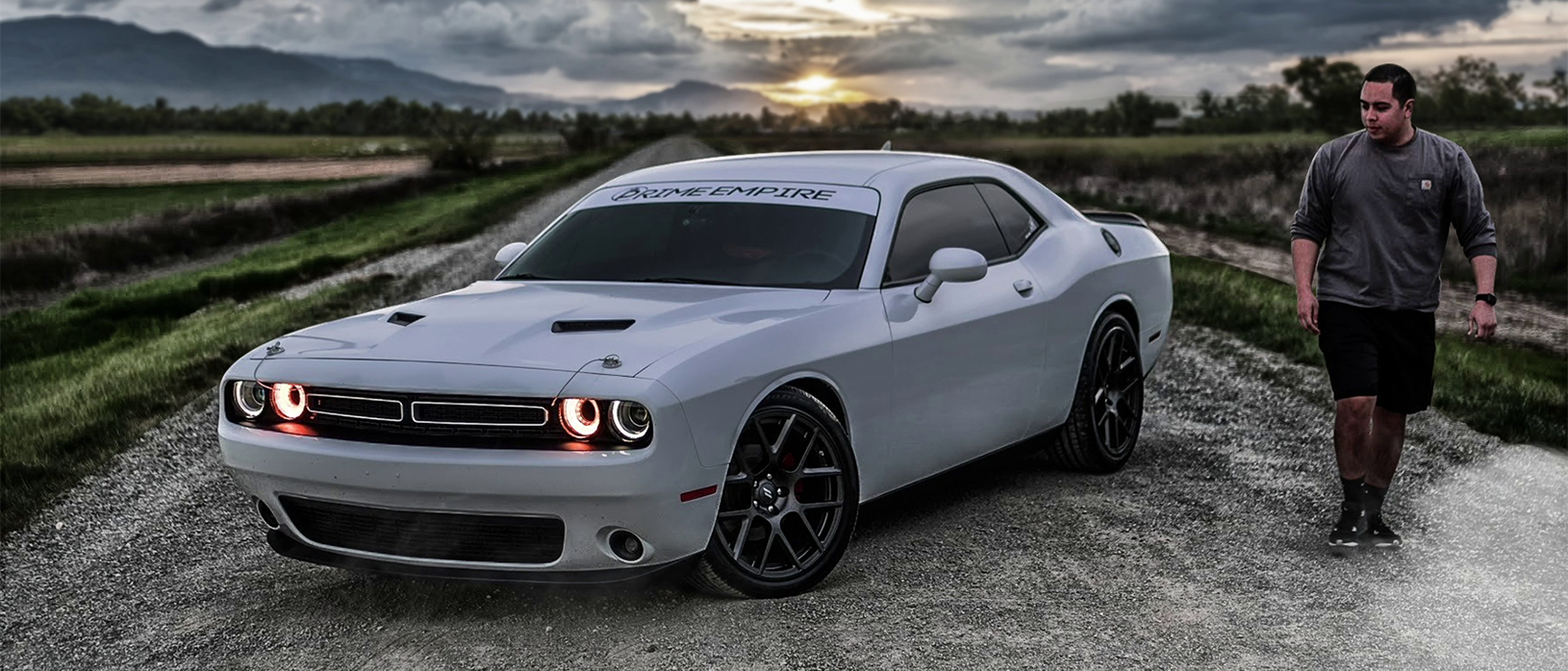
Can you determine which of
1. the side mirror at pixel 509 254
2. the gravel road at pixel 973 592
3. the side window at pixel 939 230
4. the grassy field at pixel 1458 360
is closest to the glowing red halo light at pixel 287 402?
the gravel road at pixel 973 592

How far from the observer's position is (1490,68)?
217 ft

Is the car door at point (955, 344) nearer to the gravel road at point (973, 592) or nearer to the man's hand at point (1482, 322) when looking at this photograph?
the gravel road at point (973, 592)

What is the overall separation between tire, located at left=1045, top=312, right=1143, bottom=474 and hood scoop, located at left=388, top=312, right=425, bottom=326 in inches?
115

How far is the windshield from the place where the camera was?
558 cm

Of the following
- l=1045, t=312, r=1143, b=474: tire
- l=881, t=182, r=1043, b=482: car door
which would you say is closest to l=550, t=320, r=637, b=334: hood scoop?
l=881, t=182, r=1043, b=482: car door

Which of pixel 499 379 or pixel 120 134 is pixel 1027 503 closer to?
pixel 499 379

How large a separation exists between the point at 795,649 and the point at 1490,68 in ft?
230

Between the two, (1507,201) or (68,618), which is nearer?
(68,618)

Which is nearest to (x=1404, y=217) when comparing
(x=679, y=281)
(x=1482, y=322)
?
(x=1482, y=322)

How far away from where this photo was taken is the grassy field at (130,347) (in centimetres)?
793

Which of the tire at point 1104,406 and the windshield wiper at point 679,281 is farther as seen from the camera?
the tire at point 1104,406

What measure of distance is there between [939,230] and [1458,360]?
A: 6074 millimetres

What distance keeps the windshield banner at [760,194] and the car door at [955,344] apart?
0.21 metres

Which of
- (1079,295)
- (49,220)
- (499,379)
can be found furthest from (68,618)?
(49,220)
